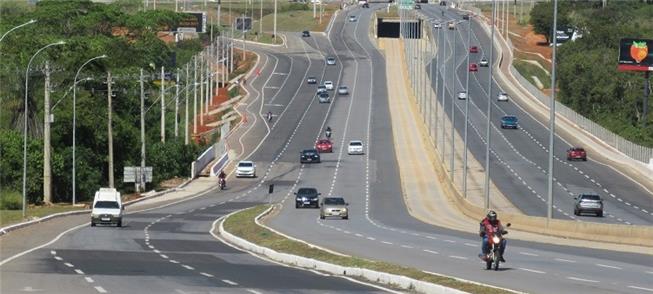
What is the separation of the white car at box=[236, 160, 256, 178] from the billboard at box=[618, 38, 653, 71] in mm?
49997

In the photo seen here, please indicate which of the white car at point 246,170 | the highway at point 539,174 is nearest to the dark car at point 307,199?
the highway at point 539,174

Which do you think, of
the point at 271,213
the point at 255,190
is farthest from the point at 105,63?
the point at 271,213

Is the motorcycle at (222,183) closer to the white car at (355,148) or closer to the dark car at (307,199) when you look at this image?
the dark car at (307,199)

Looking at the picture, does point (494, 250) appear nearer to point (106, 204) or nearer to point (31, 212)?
point (106, 204)

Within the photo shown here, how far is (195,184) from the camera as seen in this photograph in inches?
4242

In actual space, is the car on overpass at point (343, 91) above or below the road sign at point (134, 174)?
above

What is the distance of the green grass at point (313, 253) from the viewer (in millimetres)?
30547

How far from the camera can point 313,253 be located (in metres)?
42.0

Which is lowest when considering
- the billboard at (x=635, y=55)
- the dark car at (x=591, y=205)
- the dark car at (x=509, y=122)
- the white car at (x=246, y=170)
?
the white car at (x=246, y=170)

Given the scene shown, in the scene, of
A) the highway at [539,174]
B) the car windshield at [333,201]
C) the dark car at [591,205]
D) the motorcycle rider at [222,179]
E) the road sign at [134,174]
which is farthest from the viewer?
the motorcycle rider at [222,179]

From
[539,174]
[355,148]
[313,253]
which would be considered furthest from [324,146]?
[313,253]

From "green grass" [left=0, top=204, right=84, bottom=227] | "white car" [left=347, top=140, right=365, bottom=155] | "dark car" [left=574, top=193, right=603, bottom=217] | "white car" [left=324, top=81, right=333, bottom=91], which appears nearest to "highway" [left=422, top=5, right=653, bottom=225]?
"dark car" [left=574, top=193, right=603, bottom=217]

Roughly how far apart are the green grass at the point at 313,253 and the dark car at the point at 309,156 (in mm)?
46553

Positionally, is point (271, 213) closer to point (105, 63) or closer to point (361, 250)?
point (361, 250)
